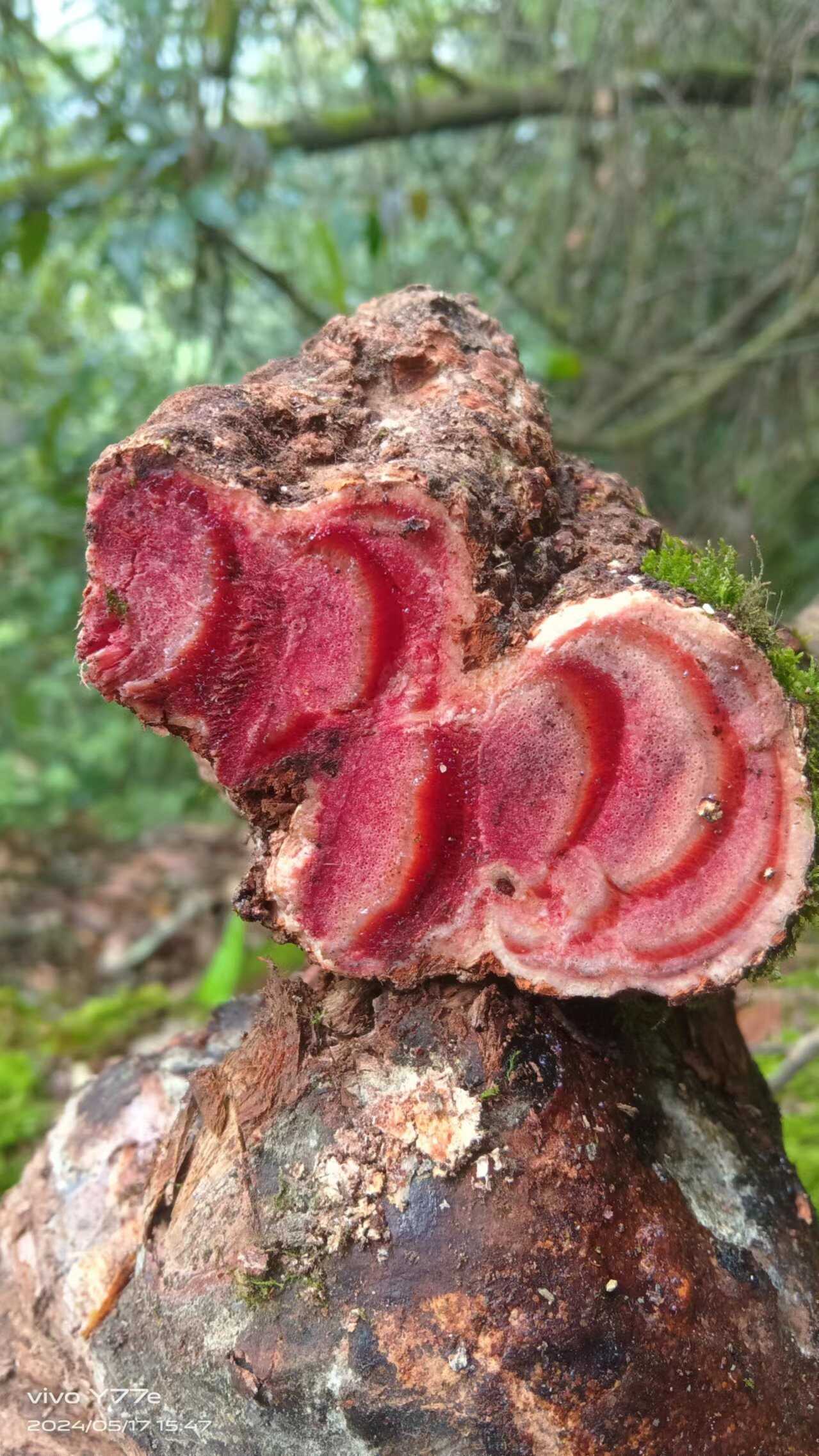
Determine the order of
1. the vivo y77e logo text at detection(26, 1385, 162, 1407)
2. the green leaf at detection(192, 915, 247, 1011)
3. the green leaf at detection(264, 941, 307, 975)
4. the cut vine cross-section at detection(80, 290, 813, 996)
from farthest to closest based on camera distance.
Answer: the green leaf at detection(264, 941, 307, 975), the green leaf at detection(192, 915, 247, 1011), the vivo y77e logo text at detection(26, 1385, 162, 1407), the cut vine cross-section at detection(80, 290, 813, 996)

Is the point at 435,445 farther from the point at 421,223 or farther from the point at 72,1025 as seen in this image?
the point at 421,223

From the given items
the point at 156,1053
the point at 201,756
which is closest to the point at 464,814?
the point at 201,756

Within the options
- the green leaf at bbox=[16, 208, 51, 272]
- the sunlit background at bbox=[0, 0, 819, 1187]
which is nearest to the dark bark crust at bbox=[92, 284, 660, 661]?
the sunlit background at bbox=[0, 0, 819, 1187]

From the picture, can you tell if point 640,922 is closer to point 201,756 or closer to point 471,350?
point 201,756

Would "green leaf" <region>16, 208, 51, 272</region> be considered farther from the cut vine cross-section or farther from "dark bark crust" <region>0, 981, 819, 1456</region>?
"dark bark crust" <region>0, 981, 819, 1456</region>

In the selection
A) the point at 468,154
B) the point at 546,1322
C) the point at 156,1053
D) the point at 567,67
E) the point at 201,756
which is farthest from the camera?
the point at 468,154

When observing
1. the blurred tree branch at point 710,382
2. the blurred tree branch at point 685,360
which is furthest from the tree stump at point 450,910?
the blurred tree branch at point 685,360
